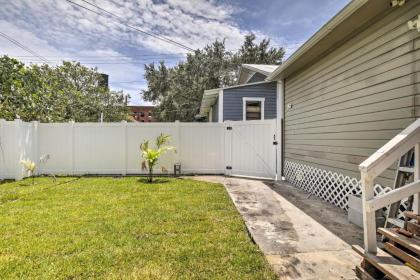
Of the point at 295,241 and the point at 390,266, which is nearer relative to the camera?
the point at 390,266

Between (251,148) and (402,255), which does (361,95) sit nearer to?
(402,255)

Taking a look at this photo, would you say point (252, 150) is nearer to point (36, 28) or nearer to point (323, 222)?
point (323, 222)

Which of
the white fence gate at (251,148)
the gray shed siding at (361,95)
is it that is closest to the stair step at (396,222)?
the gray shed siding at (361,95)

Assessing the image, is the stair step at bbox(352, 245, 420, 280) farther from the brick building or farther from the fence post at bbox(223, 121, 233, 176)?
the brick building

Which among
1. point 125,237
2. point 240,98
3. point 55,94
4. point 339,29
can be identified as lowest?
point 125,237

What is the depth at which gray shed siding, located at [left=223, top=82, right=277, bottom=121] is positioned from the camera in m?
10.0

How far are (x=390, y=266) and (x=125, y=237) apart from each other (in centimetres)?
282

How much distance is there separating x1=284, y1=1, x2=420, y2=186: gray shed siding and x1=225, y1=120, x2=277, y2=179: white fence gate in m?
1.15

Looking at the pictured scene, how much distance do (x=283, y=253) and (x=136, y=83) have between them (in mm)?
28019

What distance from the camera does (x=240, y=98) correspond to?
10.0 meters

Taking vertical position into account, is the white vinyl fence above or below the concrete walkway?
above

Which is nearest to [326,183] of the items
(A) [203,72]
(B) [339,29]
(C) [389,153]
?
(B) [339,29]

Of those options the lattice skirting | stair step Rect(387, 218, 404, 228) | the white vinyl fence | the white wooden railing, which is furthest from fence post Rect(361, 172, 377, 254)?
the white vinyl fence

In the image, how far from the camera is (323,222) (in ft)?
12.9
